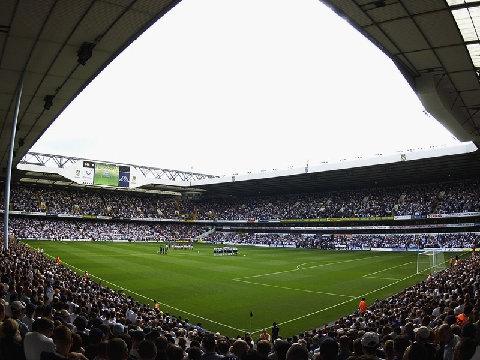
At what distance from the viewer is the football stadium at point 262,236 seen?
19.5ft

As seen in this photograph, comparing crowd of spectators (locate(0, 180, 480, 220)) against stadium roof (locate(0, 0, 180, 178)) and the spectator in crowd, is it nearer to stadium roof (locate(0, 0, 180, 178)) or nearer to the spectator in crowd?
stadium roof (locate(0, 0, 180, 178))

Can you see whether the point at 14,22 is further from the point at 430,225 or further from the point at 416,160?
the point at 430,225

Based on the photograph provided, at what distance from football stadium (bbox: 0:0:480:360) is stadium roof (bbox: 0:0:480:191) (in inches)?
2.3

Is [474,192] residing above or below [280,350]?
above

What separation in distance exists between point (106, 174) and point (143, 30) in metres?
52.5

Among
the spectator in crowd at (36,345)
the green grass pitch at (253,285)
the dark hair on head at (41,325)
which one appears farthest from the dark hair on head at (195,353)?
the green grass pitch at (253,285)

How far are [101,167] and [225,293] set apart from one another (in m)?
44.0

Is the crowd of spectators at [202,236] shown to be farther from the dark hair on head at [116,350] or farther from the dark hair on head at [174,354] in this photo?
the dark hair on head at [116,350]

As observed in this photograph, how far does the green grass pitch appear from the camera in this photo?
55.7 feet

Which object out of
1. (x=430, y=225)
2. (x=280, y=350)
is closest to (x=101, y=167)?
(x=430, y=225)

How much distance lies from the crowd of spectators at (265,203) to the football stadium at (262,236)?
33 centimetres

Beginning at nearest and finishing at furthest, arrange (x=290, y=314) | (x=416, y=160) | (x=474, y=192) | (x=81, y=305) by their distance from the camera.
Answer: (x=81, y=305), (x=290, y=314), (x=416, y=160), (x=474, y=192)

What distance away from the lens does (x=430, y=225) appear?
50.0 meters

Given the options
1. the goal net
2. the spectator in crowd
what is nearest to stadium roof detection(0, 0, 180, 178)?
the spectator in crowd
